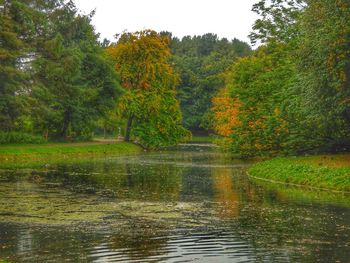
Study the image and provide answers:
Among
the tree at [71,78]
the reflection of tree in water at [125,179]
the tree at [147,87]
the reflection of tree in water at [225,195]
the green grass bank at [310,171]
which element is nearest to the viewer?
the reflection of tree in water at [225,195]

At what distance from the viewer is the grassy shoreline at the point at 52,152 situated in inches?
2128

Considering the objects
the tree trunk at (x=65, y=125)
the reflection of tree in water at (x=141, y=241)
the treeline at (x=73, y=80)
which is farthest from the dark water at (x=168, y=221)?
the tree trunk at (x=65, y=125)

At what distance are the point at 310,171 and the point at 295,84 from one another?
297 inches

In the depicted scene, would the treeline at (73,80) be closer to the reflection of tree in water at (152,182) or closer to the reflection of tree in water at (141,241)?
the reflection of tree in water at (152,182)

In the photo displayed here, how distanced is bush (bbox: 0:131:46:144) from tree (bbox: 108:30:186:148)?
14294 millimetres

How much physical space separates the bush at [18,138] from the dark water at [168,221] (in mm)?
25051

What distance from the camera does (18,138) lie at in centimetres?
6259

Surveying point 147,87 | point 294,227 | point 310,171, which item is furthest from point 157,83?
point 294,227

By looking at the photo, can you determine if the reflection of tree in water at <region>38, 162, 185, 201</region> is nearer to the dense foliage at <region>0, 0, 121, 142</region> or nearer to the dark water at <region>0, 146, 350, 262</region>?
the dark water at <region>0, 146, 350, 262</region>

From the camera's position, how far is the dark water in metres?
15.5

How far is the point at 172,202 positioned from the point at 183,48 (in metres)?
128

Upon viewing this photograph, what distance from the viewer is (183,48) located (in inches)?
5974

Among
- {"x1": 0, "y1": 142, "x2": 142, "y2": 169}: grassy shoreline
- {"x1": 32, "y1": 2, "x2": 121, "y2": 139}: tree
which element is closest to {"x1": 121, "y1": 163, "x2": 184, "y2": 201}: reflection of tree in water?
{"x1": 0, "y1": 142, "x2": 142, "y2": 169}: grassy shoreline

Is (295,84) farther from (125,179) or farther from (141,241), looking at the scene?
(141,241)
